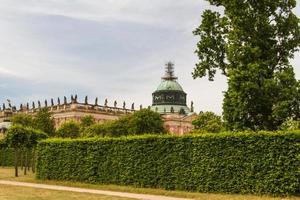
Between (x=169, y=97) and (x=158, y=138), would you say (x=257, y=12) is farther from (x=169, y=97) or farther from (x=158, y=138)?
(x=169, y=97)

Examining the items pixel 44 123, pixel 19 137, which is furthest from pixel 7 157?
pixel 44 123

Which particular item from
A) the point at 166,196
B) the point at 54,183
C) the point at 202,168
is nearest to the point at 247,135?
the point at 202,168

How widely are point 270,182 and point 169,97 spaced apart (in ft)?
410

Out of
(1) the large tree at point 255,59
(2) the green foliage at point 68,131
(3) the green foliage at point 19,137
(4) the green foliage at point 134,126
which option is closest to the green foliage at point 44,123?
(2) the green foliage at point 68,131

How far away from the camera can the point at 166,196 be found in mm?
26453

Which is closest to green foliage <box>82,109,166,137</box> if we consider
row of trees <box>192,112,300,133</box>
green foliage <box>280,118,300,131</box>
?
row of trees <box>192,112,300,133</box>

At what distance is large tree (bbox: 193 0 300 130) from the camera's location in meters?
30.8

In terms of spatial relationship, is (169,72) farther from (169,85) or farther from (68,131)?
(68,131)

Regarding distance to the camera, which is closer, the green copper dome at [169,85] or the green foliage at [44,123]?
the green foliage at [44,123]

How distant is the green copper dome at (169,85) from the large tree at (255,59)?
117 meters

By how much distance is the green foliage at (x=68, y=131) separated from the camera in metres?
83.4

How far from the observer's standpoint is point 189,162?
2878 centimetres

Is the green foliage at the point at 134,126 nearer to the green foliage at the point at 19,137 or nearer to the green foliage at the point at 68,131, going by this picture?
the green foliage at the point at 68,131

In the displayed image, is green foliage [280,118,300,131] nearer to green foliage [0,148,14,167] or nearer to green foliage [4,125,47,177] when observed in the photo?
green foliage [4,125,47,177]
